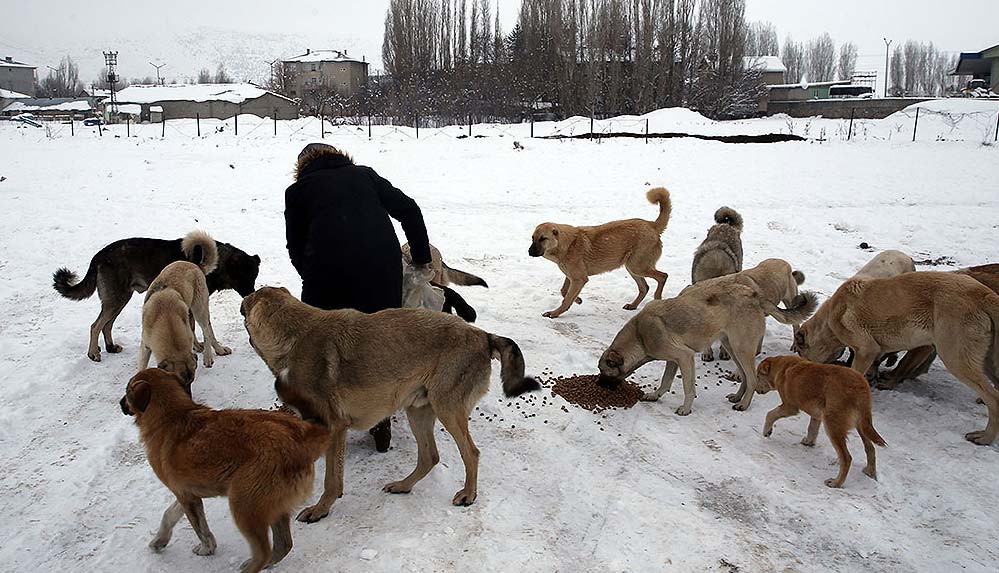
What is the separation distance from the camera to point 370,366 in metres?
4.54

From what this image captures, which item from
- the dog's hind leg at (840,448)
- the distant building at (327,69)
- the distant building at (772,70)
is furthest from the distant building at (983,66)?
the dog's hind leg at (840,448)

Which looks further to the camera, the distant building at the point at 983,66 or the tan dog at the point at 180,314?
the distant building at the point at 983,66

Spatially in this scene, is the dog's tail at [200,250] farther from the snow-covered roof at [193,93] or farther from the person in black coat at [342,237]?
the snow-covered roof at [193,93]

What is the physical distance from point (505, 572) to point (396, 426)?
7.56ft

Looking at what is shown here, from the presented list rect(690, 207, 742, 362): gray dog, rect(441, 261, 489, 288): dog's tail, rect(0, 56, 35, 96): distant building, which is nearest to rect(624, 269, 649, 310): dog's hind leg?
rect(690, 207, 742, 362): gray dog

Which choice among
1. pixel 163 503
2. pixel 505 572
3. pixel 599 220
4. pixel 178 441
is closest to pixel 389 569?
pixel 505 572

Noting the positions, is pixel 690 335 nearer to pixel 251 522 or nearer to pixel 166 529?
pixel 251 522

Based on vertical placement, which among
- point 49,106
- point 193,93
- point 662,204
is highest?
point 193,93

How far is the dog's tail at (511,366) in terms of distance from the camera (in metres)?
4.77

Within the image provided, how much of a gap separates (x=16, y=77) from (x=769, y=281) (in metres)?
148

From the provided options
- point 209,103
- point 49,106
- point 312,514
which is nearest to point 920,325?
point 312,514

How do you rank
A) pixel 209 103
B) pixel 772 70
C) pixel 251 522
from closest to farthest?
pixel 251 522 → pixel 209 103 → pixel 772 70

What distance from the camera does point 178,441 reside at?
12.8 feet

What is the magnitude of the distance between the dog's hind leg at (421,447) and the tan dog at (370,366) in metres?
0.14
